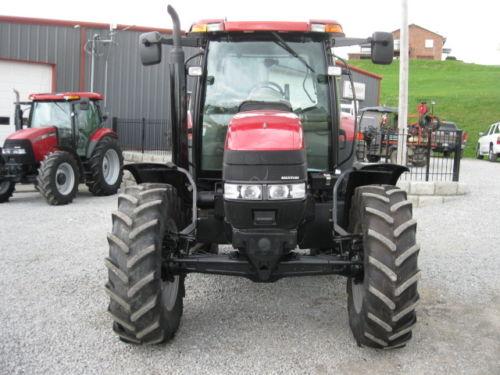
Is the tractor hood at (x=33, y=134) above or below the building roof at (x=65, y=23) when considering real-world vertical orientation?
below

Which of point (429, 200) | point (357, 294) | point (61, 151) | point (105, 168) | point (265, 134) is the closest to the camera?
point (265, 134)

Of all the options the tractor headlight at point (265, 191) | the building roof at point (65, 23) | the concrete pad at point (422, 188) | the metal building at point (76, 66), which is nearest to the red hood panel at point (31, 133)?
the metal building at point (76, 66)

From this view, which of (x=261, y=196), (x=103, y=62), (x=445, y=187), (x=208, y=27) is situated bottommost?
(x=445, y=187)

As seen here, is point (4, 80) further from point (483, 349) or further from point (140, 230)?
point (483, 349)

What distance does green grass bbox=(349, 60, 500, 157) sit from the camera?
3650 centimetres

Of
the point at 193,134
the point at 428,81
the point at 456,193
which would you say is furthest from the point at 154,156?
the point at 428,81

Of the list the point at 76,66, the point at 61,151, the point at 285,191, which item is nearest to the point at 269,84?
the point at 285,191

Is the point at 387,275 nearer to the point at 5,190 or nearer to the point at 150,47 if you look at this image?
the point at 150,47

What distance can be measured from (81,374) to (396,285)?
2.11 meters

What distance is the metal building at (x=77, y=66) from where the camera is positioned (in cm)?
1648

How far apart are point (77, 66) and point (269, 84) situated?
1408cm

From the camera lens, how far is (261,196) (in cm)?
364

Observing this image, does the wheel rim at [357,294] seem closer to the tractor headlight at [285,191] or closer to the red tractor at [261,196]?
the red tractor at [261,196]

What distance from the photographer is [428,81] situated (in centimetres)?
5381
